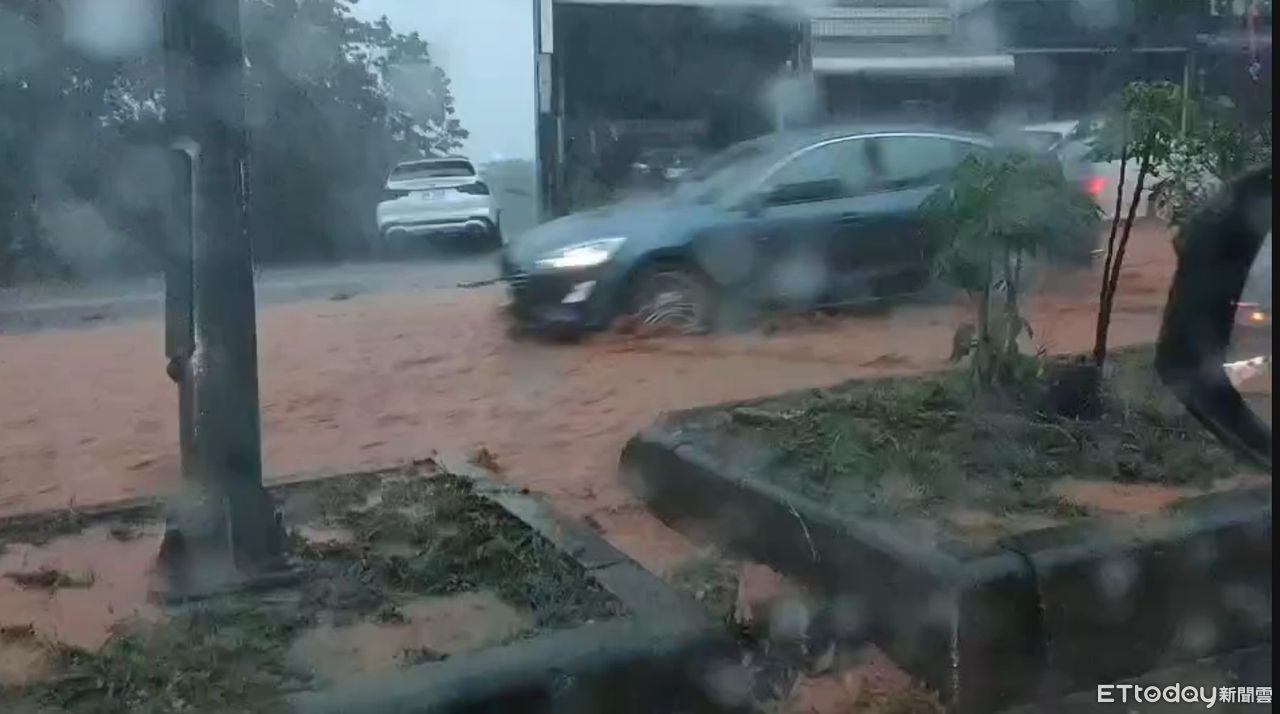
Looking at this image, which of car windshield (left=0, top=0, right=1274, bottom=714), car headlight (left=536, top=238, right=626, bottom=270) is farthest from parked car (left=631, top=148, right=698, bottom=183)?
car headlight (left=536, top=238, right=626, bottom=270)

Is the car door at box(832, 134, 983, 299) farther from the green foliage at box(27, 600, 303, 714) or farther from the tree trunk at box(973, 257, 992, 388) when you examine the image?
the green foliage at box(27, 600, 303, 714)

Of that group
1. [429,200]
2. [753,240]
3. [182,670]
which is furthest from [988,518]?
[182,670]

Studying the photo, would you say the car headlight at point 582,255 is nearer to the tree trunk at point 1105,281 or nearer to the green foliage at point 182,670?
the green foliage at point 182,670

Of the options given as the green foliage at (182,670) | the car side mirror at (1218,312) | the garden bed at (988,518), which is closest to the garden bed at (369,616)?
the green foliage at (182,670)

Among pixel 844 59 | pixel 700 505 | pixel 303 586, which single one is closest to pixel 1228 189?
pixel 844 59

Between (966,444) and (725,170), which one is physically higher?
(725,170)

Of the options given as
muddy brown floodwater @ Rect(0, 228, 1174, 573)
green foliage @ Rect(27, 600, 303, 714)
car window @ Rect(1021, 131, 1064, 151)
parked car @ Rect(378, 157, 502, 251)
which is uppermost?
car window @ Rect(1021, 131, 1064, 151)

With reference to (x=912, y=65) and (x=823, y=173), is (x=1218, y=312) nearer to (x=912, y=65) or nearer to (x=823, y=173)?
(x=912, y=65)
